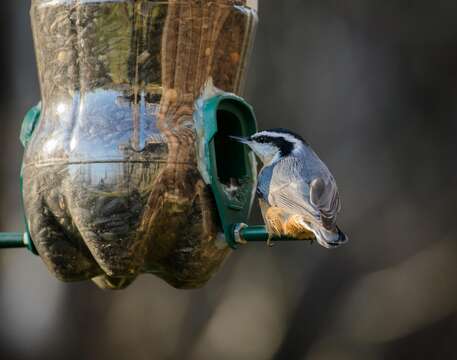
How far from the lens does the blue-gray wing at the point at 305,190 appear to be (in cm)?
537

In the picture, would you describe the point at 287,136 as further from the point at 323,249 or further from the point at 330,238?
the point at 323,249

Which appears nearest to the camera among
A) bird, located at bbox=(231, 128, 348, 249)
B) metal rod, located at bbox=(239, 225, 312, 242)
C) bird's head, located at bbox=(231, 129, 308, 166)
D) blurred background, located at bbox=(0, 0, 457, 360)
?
bird, located at bbox=(231, 128, 348, 249)

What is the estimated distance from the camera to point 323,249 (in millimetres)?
8641

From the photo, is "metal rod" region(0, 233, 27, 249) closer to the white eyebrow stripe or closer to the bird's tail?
the white eyebrow stripe

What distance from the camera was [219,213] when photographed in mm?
5582

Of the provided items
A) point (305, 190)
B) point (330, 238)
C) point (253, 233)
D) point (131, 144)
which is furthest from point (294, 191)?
point (131, 144)

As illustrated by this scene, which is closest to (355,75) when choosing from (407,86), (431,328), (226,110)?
(407,86)

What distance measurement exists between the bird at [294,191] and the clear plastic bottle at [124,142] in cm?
23

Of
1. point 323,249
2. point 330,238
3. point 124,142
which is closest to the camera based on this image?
point 330,238

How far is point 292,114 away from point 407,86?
2.29 ft

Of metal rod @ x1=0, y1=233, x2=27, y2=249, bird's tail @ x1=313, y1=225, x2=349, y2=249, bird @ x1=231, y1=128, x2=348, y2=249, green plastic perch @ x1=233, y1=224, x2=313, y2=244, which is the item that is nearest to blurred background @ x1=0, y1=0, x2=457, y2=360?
metal rod @ x1=0, y1=233, x2=27, y2=249

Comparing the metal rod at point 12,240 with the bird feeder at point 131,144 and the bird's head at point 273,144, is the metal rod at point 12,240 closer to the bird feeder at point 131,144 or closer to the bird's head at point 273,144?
the bird feeder at point 131,144

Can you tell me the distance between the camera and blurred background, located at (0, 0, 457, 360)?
28.2 feet

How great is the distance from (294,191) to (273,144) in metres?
0.27
